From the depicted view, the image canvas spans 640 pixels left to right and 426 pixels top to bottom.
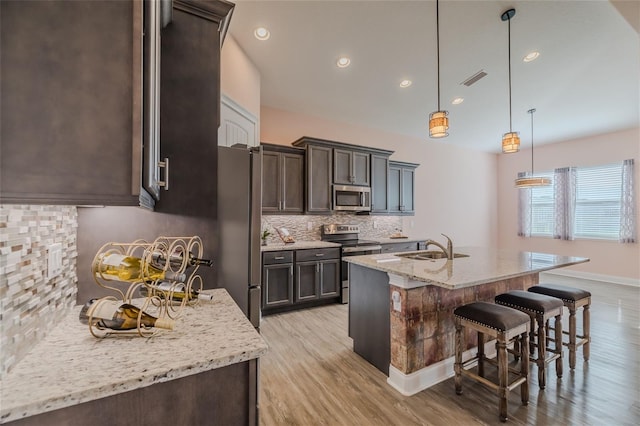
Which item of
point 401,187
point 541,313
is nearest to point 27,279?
point 541,313

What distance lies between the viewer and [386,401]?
195cm

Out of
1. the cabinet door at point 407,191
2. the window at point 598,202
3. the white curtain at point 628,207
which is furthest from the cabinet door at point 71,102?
the window at point 598,202

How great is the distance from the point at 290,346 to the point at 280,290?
0.96 m

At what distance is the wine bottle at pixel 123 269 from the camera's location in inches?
40.1

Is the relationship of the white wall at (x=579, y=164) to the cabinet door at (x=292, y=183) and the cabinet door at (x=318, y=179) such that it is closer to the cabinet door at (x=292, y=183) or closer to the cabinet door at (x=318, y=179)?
the cabinet door at (x=318, y=179)

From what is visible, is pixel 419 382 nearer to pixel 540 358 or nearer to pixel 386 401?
pixel 386 401

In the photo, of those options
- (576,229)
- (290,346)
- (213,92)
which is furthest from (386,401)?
(576,229)

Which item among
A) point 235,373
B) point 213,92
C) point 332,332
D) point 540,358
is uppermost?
point 213,92

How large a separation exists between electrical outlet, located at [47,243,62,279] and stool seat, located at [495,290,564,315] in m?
2.95

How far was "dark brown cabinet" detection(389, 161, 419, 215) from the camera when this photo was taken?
5238 millimetres

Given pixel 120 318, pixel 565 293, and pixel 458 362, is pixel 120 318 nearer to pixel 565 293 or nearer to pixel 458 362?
pixel 458 362

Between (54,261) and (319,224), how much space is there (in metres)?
3.82

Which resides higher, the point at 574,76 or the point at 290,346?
the point at 574,76

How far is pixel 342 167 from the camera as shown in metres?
→ 4.48
